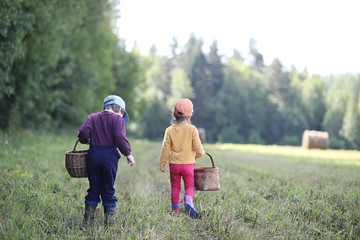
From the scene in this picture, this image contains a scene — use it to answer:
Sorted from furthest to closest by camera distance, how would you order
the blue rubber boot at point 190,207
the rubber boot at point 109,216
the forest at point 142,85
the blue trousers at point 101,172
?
1. the forest at point 142,85
2. the blue rubber boot at point 190,207
3. the blue trousers at point 101,172
4. the rubber boot at point 109,216

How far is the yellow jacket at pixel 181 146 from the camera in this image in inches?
185

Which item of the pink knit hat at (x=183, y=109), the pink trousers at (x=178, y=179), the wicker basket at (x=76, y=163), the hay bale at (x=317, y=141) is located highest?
the pink knit hat at (x=183, y=109)

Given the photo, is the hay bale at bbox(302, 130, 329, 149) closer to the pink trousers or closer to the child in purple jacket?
the pink trousers

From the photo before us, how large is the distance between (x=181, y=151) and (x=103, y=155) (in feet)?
4.05

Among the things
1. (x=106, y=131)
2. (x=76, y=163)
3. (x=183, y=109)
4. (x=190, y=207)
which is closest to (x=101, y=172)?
(x=76, y=163)

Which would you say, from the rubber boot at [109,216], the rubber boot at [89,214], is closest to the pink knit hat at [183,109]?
the rubber boot at [109,216]

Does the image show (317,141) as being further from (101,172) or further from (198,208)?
(101,172)

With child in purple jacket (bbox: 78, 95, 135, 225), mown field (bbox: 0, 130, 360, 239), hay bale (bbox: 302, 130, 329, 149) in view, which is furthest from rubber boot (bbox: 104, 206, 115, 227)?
hay bale (bbox: 302, 130, 329, 149)

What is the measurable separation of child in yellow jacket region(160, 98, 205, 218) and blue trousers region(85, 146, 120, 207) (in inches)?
36.8

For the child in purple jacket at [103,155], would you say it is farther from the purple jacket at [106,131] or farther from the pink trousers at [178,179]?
the pink trousers at [178,179]

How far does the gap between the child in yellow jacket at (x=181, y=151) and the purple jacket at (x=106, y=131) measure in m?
0.85

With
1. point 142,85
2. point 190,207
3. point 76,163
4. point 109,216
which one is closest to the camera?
point 109,216

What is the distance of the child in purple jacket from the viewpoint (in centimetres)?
404

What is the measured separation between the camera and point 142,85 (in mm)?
36531
